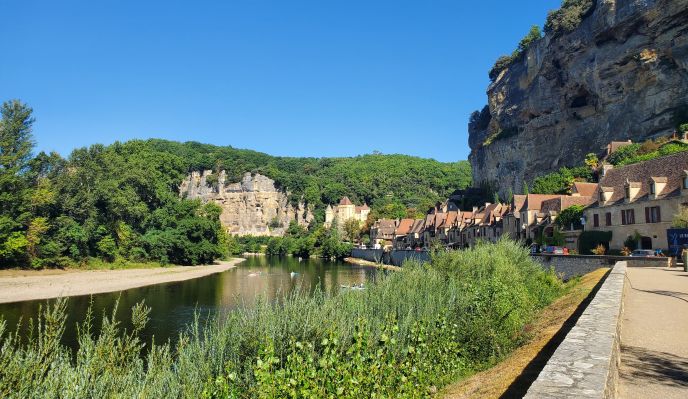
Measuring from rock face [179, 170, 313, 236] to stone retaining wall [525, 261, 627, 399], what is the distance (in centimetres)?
15758

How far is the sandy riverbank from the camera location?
35.2 meters

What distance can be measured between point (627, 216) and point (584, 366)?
36186mm

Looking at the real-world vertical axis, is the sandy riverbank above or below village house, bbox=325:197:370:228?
below

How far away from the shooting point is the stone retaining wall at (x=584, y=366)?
15.5 feet

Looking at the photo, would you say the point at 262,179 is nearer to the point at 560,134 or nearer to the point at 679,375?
the point at 560,134

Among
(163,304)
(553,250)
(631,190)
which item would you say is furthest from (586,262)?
(163,304)

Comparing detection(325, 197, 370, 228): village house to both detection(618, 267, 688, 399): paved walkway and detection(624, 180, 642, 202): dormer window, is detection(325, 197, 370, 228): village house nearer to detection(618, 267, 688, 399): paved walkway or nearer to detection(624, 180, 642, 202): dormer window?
detection(624, 180, 642, 202): dormer window

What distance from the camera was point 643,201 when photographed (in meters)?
34.8

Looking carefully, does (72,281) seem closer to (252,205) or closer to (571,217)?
(571,217)

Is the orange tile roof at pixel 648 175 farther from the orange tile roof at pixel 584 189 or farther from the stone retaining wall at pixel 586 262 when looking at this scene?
the stone retaining wall at pixel 586 262

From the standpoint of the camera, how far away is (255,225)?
166 meters

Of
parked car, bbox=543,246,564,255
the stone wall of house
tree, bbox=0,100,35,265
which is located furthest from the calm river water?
the stone wall of house

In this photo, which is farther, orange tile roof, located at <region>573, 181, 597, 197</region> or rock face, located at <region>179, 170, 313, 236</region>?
rock face, located at <region>179, 170, 313, 236</region>

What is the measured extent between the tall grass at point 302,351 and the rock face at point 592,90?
177ft
